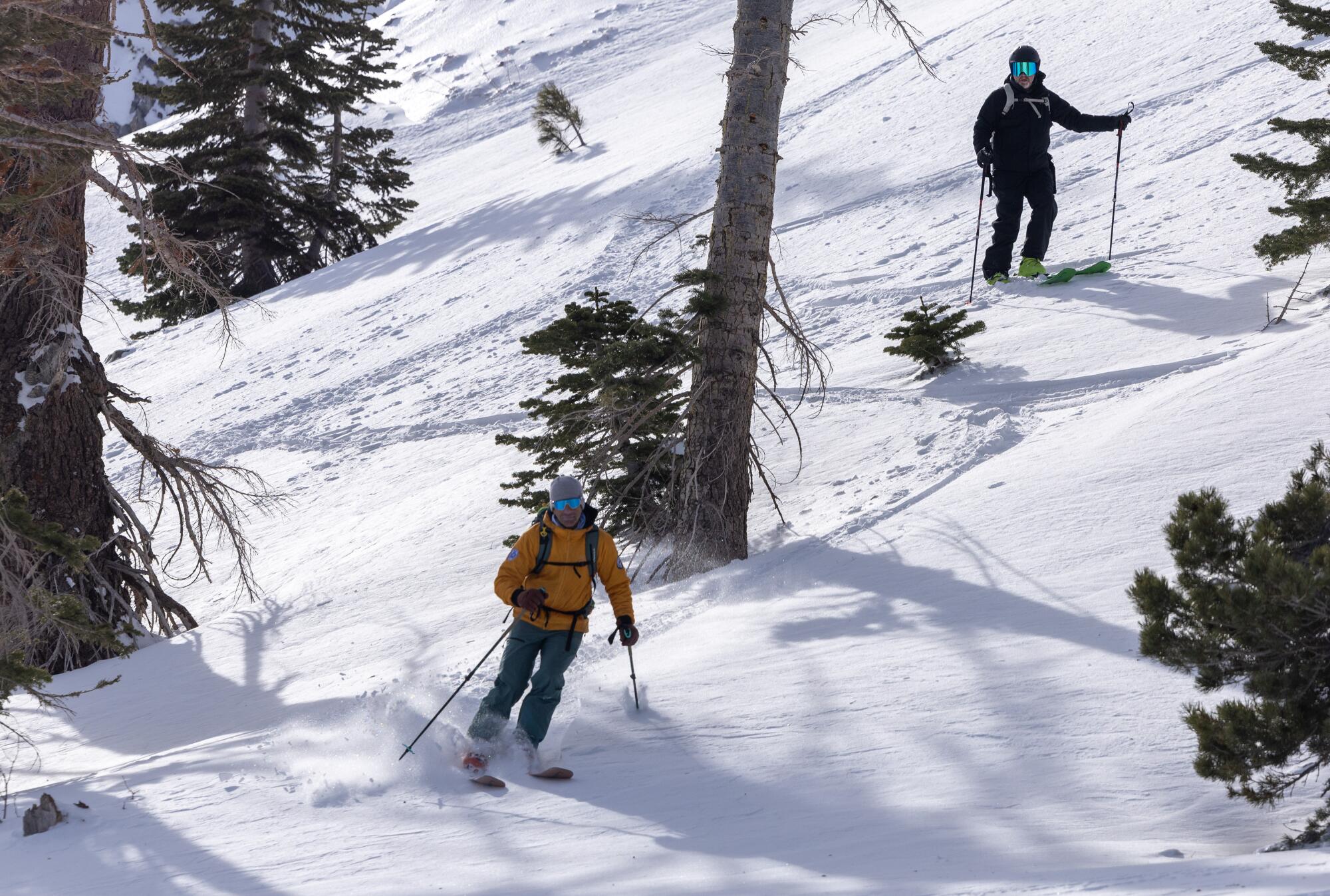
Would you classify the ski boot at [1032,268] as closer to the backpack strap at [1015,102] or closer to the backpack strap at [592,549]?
the backpack strap at [1015,102]

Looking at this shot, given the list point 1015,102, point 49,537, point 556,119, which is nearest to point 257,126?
point 556,119

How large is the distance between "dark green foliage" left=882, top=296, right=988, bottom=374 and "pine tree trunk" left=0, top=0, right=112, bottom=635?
677 cm

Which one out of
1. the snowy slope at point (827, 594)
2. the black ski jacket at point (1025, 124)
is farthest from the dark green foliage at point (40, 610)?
the black ski jacket at point (1025, 124)

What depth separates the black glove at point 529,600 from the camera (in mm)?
5383

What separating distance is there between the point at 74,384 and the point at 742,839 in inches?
317

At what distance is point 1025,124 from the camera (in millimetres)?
10453

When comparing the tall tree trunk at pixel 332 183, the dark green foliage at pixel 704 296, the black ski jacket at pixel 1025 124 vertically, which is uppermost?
the tall tree trunk at pixel 332 183

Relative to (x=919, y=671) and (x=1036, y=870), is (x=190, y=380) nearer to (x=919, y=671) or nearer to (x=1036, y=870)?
(x=919, y=671)

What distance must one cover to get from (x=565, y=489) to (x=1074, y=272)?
741cm

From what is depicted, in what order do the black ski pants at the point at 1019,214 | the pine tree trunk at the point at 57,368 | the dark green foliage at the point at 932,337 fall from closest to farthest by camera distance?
the pine tree trunk at the point at 57,368
the dark green foliage at the point at 932,337
the black ski pants at the point at 1019,214

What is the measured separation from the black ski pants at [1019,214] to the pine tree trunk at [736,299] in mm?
4107

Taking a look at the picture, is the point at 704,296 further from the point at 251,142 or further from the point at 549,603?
the point at 251,142

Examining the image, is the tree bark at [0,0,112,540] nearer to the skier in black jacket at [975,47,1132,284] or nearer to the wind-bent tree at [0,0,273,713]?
the wind-bent tree at [0,0,273,713]

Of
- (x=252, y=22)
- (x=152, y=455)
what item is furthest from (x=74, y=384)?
(x=252, y=22)
